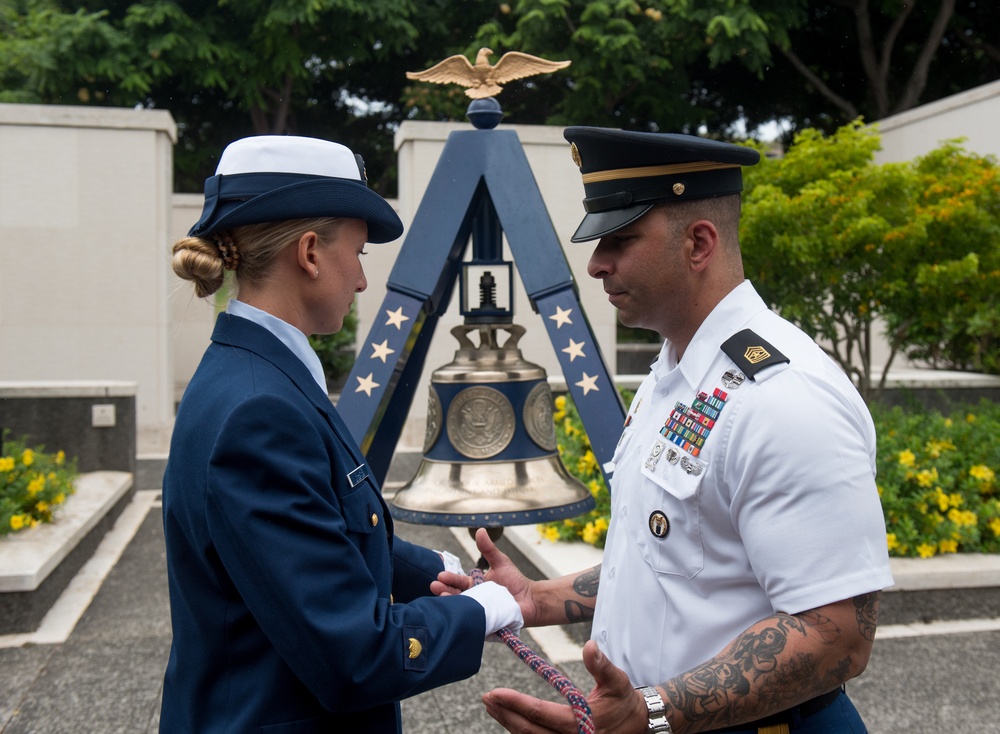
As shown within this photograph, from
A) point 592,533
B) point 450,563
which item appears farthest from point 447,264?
point 592,533

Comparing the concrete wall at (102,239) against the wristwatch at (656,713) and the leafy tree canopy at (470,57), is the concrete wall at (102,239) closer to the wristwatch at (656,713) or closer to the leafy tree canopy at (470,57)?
the leafy tree canopy at (470,57)

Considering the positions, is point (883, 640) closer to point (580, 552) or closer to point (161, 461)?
point (580, 552)

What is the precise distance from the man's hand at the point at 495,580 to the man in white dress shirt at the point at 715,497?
0.92 feet

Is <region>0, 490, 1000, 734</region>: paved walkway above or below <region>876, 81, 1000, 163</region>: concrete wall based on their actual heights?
below

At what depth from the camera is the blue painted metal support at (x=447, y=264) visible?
3.13 metres

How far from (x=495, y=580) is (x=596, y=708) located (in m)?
0.73

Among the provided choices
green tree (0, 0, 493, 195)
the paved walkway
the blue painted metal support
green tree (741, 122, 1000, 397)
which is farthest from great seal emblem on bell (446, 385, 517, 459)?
green tree (0, 0, 493, 195)

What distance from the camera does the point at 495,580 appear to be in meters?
2.20

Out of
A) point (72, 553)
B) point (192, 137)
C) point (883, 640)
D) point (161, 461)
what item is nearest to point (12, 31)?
point (192, 137)

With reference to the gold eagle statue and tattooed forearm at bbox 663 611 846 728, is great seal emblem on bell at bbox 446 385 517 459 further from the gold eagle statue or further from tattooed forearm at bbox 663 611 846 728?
tattooed forearm at bbox 663 611 846 728

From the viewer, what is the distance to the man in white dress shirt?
1.50 m

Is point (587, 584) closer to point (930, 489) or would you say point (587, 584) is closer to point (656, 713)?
point (656, 713)

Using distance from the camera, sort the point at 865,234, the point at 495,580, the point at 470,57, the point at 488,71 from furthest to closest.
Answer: the point at 470,57
the point at 865,234
the point at 488,71
the point at 495,580

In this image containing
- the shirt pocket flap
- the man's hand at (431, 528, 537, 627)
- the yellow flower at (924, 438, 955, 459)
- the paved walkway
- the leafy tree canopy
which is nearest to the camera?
the shirt pocket flap
